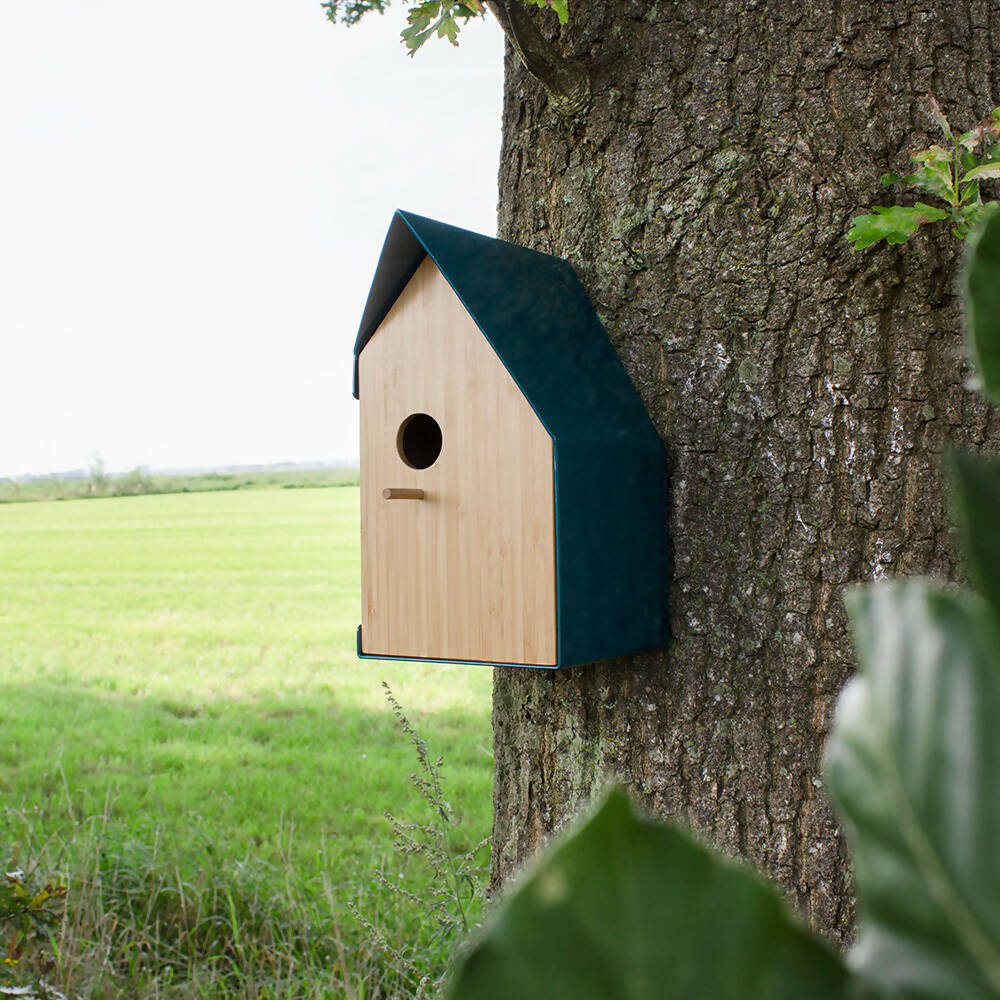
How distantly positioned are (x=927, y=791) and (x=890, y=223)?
4.86 ft

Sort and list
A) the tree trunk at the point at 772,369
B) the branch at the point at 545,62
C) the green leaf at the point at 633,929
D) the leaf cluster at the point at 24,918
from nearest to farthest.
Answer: the green leaf at the point at 633,929 < the tree trunk at the point at 772,369 < the branch at the point at 545,62 < the leaf cluster at the point at 24,918

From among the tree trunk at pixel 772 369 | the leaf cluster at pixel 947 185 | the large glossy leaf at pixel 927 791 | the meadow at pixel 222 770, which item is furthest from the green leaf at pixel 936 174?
the meadow at pixel 222 770

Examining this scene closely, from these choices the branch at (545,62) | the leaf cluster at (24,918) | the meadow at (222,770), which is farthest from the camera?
the meadow at (222,770)

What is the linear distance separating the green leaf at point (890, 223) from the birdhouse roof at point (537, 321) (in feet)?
1.55

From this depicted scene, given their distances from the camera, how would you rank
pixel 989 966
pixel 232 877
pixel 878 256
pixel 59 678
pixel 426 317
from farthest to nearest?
pixel 59 678 → pixel 232 877 → pixel 426 317 → pixel 878 256 → pixel 989 966

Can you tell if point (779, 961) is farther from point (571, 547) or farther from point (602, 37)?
point (602, 37)

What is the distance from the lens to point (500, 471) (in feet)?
5.44

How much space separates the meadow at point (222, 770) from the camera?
2.82 m

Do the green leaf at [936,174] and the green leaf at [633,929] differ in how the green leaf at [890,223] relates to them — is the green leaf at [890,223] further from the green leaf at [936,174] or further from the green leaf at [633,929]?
the green leaf at [633,929]

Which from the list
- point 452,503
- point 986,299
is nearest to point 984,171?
point 452,503

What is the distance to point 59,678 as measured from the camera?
25.1 ft

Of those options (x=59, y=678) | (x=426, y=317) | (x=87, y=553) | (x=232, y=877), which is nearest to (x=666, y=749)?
(x=426, y=317)

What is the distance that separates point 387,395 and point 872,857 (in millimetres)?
1727

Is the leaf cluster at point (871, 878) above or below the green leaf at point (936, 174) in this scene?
below
